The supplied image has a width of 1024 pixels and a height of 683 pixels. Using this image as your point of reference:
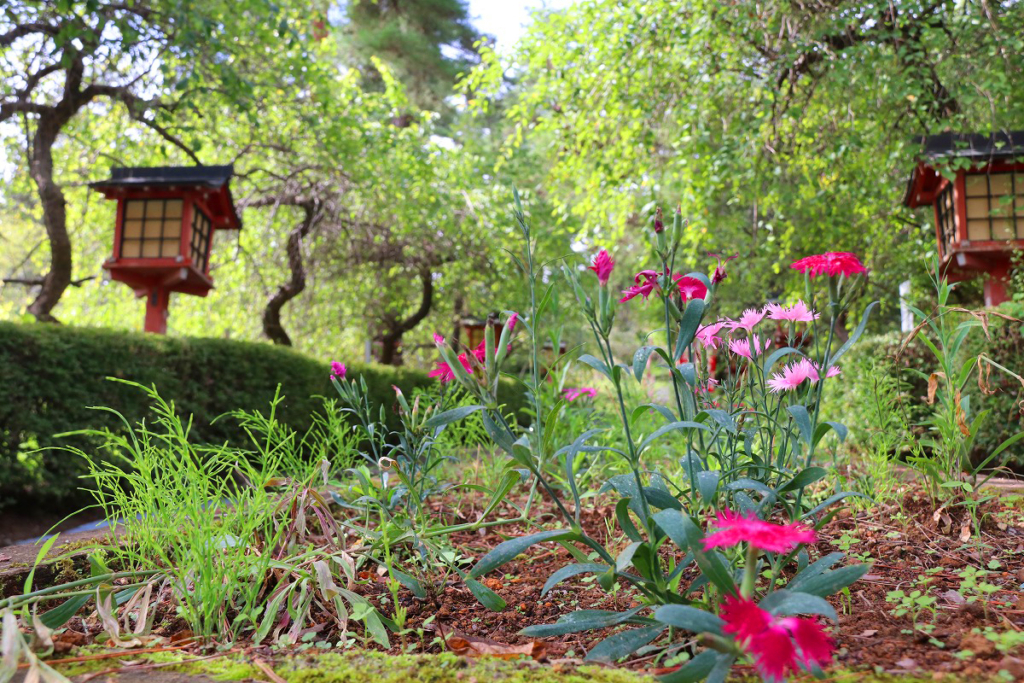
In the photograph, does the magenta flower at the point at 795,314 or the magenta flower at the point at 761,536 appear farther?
the magenta flower at the point at 795,314

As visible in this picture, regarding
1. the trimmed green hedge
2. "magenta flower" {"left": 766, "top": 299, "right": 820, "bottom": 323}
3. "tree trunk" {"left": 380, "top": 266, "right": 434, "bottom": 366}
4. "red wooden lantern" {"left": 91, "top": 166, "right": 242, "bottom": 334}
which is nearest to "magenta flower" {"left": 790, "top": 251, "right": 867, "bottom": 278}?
"magenta flower" {"left": 766, "top": 299, "right": 820, "bottom": 323}

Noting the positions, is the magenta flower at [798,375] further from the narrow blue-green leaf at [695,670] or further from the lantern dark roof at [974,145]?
the lantern dark roof at [974,145]

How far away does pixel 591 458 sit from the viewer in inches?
108

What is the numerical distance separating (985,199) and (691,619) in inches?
219

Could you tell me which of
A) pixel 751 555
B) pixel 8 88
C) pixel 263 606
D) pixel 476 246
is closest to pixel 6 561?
pixel 263 606

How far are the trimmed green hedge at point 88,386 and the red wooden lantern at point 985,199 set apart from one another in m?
4.62

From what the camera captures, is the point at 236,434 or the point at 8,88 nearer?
the point at 236,434

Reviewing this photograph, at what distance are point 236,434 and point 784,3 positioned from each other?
A: 17.2 ft

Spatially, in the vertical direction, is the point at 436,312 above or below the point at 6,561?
above

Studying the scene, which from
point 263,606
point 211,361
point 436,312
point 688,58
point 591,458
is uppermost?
point 688,58

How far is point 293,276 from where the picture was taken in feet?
29.3

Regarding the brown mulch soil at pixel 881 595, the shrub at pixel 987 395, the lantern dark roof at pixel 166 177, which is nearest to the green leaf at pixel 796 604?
the brown mulch soil at pixel 881 595

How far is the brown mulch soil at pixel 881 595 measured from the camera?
3.57ft

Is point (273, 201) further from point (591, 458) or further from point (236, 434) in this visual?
point (591, 458)
